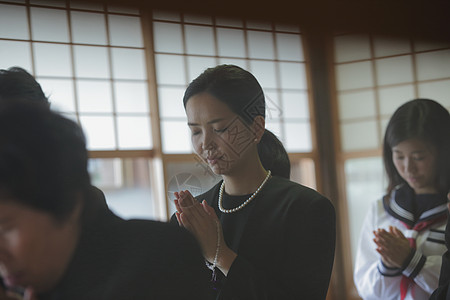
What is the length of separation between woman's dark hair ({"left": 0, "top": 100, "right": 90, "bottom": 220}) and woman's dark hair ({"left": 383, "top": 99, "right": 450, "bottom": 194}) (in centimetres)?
85

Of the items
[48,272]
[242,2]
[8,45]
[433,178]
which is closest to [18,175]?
[48,272]

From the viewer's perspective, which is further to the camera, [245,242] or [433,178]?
[433,178]

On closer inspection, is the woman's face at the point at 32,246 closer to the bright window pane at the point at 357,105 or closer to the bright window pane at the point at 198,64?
the bright window pane at the point at 198,64

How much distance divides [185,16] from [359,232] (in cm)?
70

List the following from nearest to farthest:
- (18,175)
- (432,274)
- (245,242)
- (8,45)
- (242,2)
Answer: (18,175) < (8,45) < (245,242) < (242,2) < (432,274)

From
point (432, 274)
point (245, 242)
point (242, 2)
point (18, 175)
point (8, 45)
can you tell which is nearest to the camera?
point (18, 175)

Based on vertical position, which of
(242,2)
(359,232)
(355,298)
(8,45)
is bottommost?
(355,298)

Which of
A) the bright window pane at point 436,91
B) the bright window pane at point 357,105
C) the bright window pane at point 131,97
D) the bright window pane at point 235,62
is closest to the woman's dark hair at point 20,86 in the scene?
the bright window pane at point 131,97

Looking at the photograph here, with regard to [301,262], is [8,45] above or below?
above

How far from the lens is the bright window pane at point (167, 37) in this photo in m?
0.82

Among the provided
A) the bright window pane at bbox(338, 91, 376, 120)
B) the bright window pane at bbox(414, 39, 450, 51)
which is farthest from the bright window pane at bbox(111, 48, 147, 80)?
the bright window pane at bbox(414, 39, 450, 51)

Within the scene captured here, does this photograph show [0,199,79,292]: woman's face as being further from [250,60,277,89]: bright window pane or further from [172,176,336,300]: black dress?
[250,60,277,89]: bright window pane

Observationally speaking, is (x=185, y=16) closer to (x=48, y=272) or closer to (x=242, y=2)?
(x=242, y=2)

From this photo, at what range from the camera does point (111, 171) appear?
27.9 inches
